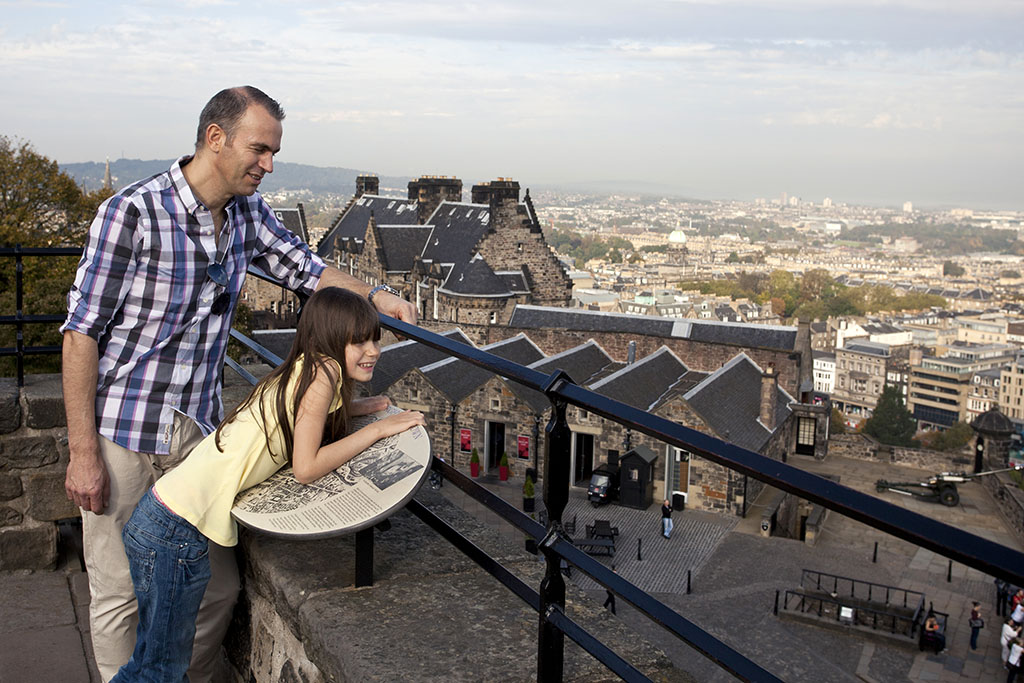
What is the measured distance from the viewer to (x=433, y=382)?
2850cm

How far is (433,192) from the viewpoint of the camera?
51219mm

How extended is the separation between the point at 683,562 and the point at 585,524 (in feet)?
8.48

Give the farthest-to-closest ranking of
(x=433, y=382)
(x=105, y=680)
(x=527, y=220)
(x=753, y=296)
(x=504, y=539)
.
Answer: (x=753, y=296) < (x=527, y=220) < (x=433, y=382) < (x=504, y=539) < (x=105, y=680)

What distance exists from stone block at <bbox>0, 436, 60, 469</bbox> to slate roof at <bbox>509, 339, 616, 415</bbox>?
22946 millimetres

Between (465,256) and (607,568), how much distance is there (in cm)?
4265

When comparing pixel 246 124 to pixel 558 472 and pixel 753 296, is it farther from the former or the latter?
pixel 753 296

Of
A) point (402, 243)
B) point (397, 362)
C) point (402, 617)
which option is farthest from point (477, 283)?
point (402, 617)

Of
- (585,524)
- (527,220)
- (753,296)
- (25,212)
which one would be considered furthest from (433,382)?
(753,296)

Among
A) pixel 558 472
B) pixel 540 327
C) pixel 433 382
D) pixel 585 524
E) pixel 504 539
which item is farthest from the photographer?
pixel 540 327

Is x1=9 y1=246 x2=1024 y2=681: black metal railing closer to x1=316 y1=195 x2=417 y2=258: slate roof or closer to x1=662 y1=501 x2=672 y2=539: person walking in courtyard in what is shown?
x1=662 y1=501 x2=672 y2=539: person walking in courtyard

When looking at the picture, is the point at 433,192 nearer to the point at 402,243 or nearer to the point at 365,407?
the point at 402,243

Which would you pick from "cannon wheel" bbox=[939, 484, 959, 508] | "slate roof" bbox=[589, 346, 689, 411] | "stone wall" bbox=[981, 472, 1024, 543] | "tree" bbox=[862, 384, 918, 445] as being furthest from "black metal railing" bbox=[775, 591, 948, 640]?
"tree" bbox=[862, 384, 918, 445]

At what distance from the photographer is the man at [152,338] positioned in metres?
2.55

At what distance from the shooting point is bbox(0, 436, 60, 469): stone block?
3967 millimetres
